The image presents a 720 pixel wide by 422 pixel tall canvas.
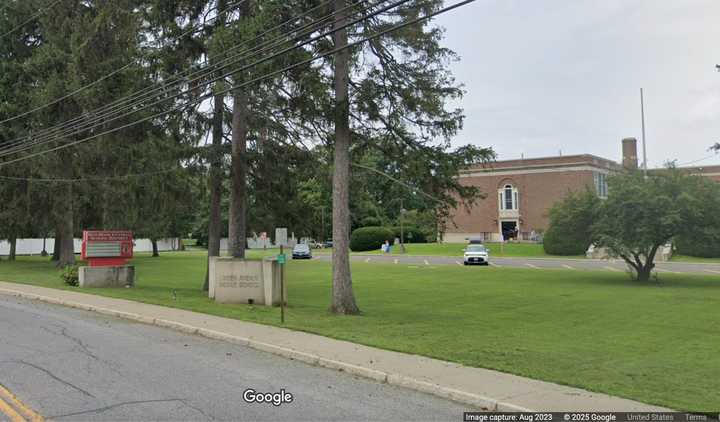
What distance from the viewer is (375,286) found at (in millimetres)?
25234

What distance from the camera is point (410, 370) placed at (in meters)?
8.45

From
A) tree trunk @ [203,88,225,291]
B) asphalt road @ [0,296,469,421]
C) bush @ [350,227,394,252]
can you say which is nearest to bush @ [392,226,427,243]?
bush @ [350,227,394,252]

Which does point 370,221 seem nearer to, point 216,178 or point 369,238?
point 369,238

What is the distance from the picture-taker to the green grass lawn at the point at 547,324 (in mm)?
8305

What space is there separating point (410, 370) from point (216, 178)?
13938 millimetres

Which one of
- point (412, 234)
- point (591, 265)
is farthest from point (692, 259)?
point (412, 234)

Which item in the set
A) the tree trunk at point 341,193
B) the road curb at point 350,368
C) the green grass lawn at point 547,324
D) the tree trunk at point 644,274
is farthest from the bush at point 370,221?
the road curb at point 350,368

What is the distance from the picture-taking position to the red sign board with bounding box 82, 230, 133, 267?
23.3 meters

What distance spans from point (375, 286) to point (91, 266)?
11547mm

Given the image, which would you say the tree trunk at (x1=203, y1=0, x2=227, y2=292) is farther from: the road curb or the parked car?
the parked car

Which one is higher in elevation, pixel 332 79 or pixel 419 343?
pixel 332 79

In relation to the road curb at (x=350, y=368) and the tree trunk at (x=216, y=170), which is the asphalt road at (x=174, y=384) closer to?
the road curb at (x=350, y=368)

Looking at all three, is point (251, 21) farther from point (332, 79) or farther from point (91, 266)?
point (91, 266)

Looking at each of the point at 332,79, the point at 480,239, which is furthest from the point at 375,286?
the point at 480,239
